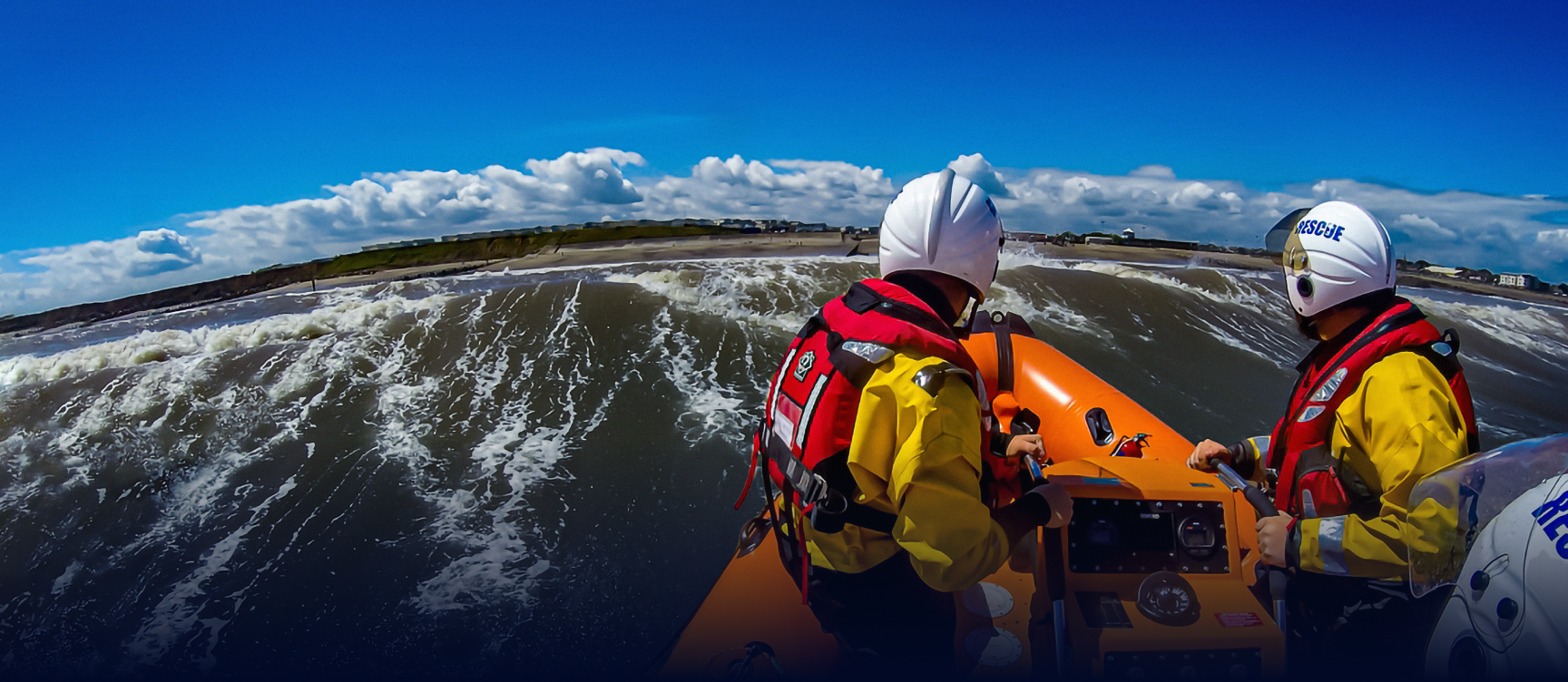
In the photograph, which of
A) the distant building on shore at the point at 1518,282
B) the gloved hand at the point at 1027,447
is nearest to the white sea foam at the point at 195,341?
the gloved hand at the point at 1027,447

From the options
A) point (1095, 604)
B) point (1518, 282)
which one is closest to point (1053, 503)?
point (1095, 604)

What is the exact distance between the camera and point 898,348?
152 centimetres

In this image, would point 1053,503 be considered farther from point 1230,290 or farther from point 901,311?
point 1230,290

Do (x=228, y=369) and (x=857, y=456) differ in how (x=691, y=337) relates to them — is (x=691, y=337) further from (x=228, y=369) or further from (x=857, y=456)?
(x=857, y=456)

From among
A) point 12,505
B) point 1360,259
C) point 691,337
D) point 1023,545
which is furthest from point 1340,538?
point 12,505

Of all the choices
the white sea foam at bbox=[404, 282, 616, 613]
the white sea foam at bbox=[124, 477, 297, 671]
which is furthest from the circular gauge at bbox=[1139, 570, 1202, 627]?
the white sea foam at bbox=[124, 477, 297, 671]

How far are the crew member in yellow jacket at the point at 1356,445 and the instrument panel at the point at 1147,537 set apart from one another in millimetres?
130

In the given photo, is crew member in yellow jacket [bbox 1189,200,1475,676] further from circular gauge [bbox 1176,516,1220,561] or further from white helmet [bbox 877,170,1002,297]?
white helmet [bbox 877,170,1002,297]

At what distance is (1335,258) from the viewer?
2.13m

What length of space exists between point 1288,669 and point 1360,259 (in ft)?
4.02

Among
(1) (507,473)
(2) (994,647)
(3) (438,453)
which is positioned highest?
(2) (994,647)

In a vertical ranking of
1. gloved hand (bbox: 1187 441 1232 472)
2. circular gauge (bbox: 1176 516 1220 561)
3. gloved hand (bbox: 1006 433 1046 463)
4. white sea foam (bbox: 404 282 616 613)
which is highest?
gloved hand (bbox: 1006 433 1046 463)

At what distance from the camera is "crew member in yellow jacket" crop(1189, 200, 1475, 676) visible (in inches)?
65.4

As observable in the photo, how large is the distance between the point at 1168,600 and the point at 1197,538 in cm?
32
